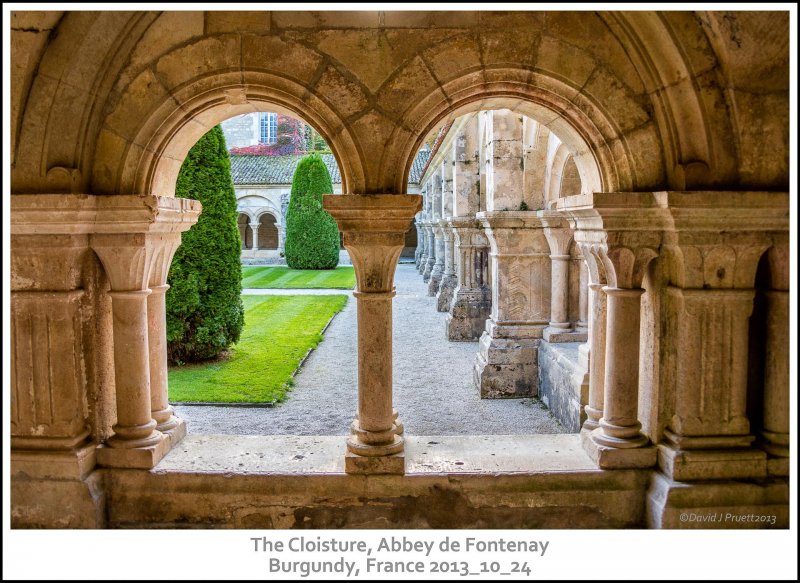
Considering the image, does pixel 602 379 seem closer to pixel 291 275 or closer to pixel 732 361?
pixel 732 361

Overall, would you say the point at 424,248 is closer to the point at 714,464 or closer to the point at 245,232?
the point at 245,232

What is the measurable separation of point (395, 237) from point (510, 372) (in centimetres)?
367

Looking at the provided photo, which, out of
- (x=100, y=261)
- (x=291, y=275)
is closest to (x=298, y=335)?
(x=100, y=261)

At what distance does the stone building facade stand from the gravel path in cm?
221

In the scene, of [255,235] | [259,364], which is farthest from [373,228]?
[255,235]

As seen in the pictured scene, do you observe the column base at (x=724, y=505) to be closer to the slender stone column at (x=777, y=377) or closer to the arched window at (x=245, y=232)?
the slender stone column at (x=777, y=377)

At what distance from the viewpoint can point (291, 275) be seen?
20.5 m

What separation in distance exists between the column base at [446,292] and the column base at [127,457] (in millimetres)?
9031

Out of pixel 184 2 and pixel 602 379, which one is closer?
pixel 184 2

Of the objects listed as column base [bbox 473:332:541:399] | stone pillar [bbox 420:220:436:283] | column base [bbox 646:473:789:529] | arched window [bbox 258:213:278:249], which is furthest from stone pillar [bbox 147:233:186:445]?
arched window [bbox 258:213:278:249]

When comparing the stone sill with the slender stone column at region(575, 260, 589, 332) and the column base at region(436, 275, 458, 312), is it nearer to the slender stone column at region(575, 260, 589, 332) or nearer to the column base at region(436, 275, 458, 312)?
the slender stone column at region(575, 260, 589, 332)

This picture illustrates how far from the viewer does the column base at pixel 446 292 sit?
474 inches

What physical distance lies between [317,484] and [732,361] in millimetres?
2116

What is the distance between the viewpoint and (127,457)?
3275 mm
